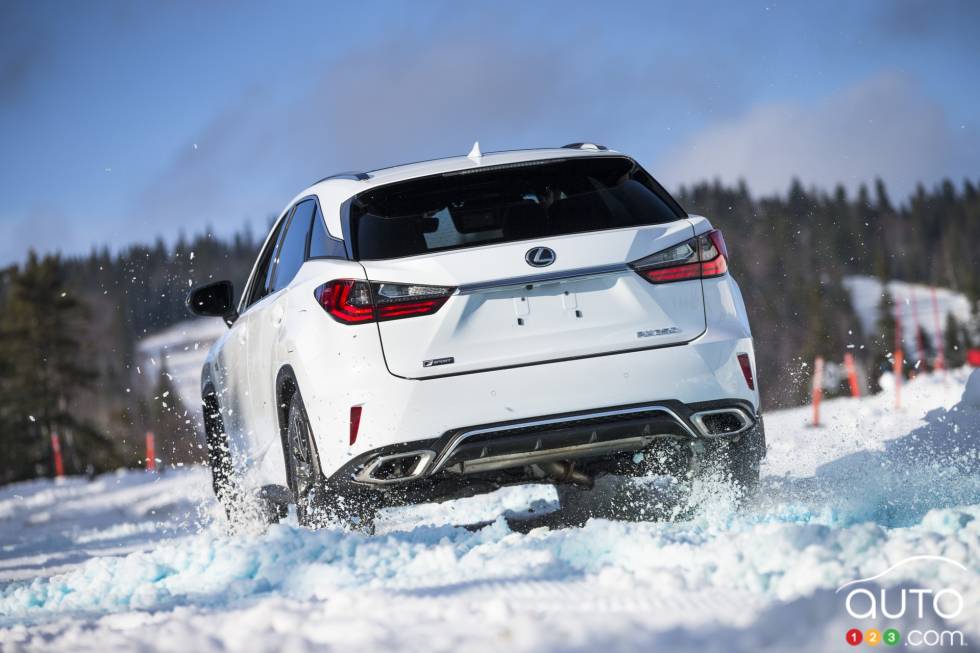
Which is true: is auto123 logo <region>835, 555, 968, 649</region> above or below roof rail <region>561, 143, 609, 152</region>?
below

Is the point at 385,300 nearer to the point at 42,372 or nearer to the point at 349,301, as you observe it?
the point at 349,301

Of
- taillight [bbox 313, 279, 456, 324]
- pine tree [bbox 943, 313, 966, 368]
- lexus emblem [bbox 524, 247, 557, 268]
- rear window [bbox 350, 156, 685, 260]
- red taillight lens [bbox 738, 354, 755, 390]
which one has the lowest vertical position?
pine tree [bbox 943, 313, 966, 368]

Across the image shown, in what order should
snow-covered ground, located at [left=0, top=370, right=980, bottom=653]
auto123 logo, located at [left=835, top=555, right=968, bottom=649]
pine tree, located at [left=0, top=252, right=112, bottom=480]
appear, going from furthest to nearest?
pine tree, located at [left=0, top=252, right=112, bottom=480] → snow-covered ground, located at [left=0, top=370, right=980, bottom=653] → auto123 logo, located at [left=835, top=555, right=968, bottom=649]

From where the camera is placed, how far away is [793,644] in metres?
2.98

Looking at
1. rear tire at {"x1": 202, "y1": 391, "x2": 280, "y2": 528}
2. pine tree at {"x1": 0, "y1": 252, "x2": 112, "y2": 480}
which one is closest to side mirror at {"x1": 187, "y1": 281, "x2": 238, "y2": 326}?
rear tire at {"x1": 202, "y1": 391, "x2": 280, "y2": 528}

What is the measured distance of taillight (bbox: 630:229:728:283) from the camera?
16.0ft

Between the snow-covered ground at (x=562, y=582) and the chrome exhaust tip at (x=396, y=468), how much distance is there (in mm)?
254

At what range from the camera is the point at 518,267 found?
4719 millimetres

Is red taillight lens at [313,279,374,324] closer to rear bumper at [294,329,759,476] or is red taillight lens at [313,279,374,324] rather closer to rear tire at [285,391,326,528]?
rear bumper at [294,329,759,476]

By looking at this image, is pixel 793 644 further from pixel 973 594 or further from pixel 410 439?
pixel 410 439

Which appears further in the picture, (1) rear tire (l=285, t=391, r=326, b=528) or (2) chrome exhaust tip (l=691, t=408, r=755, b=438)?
(1) rear tire (l=285, t=391, r=326, b=528)

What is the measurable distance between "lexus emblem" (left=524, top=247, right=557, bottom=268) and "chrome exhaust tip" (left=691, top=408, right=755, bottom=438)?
2.98ft

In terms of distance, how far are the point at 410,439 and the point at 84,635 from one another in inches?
57.9

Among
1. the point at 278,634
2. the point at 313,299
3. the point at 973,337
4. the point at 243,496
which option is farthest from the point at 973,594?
the point at 973,337
